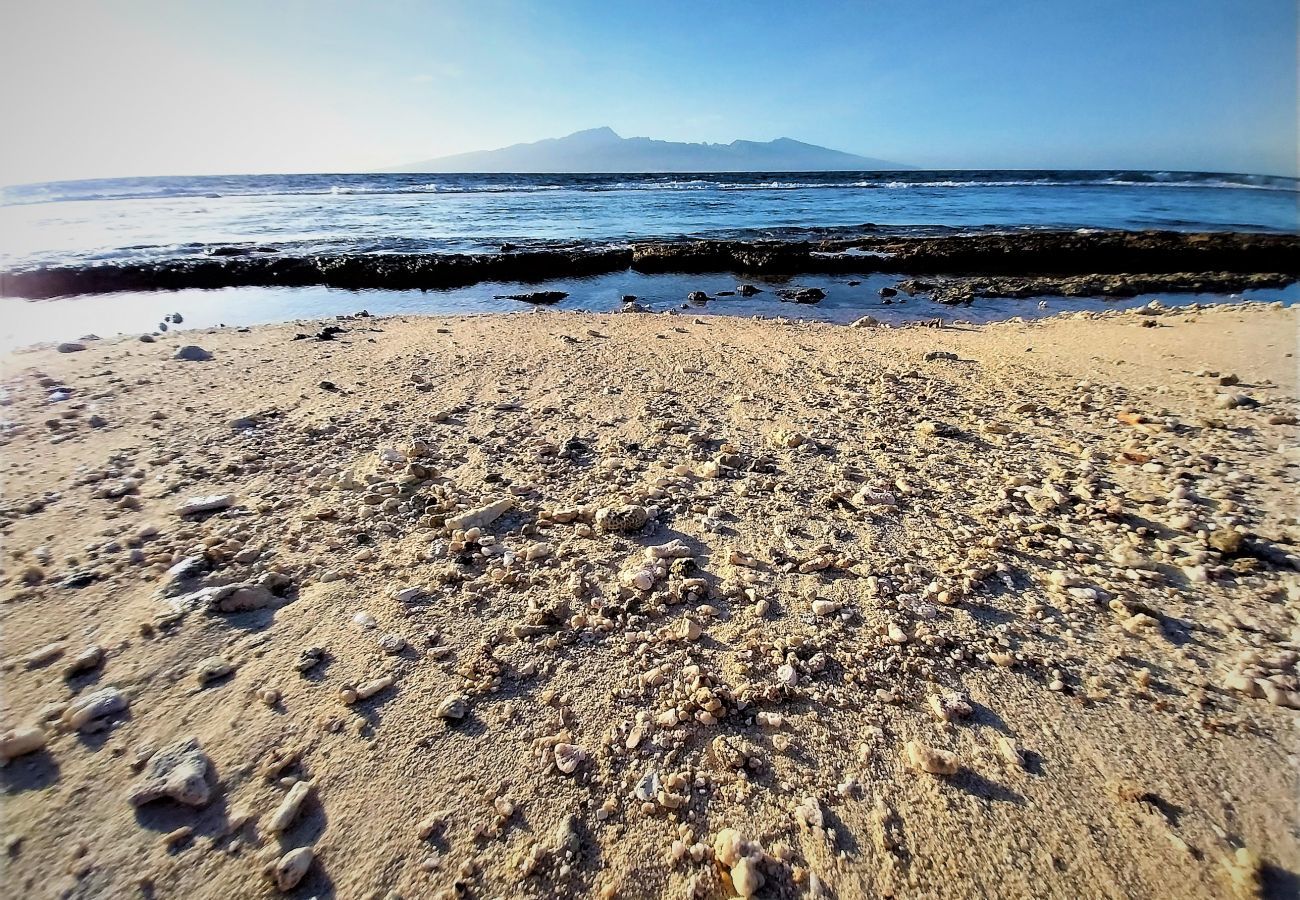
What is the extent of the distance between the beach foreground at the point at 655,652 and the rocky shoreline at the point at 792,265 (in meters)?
10.5

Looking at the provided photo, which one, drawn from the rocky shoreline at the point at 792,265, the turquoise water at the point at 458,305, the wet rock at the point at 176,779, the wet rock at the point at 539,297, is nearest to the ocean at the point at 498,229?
the turquoise water at the point at 458,305

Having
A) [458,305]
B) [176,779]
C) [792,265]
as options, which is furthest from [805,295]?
[176,779]

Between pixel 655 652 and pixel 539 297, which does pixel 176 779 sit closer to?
pixel 655 652

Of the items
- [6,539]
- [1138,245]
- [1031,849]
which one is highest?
[1138,245]

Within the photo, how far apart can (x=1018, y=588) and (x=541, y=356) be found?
19.0 feet

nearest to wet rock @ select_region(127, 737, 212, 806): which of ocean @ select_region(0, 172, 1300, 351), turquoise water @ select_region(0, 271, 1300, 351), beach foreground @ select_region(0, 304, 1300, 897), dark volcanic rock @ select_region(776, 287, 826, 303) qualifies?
beach foreground @ select_region(0, 304, 1300, 897)

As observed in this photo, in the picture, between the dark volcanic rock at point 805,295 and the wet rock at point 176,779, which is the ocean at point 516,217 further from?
the wet rock at point 176,779

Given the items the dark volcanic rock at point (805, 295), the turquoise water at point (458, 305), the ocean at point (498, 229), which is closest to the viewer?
the turquoise water at point (458, 305)

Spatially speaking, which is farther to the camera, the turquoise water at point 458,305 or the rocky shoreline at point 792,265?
the rocky shoreline at point 792,265

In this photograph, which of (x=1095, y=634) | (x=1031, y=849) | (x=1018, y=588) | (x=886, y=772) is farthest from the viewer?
(x=1018, y=588)

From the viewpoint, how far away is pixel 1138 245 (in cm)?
1738

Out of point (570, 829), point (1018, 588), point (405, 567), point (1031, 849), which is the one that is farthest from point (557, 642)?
point (1018, 588)

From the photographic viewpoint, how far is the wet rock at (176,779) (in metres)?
1.89

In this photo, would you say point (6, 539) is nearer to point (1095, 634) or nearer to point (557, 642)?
point (557, 642)
